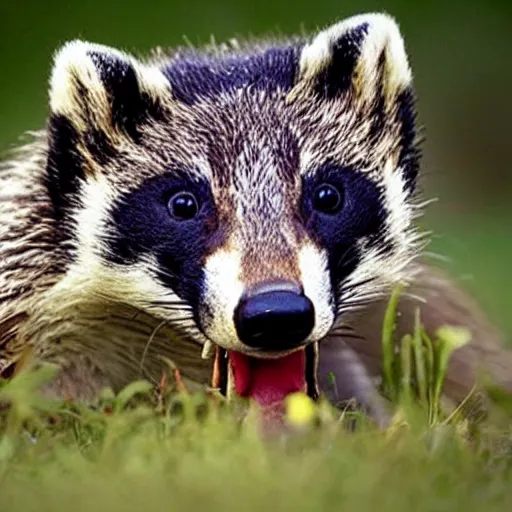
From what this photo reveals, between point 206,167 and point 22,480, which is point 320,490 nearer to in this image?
point 22,480

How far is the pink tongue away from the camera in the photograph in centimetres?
587

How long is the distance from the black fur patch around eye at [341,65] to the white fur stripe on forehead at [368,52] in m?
0.01

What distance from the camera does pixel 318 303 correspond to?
18.2 feet

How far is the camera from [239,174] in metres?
6.03

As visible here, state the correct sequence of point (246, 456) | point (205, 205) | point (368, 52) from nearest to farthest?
point (246, 456), point (205, 205), point (368, 52)

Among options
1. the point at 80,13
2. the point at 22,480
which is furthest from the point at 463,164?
the point at 22,480

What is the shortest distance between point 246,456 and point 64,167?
224cm

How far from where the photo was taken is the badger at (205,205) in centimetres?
591

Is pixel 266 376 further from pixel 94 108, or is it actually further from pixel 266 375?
pixel 94 108

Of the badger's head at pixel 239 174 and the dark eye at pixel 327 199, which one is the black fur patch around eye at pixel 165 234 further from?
the dark eye at pixel 327 199

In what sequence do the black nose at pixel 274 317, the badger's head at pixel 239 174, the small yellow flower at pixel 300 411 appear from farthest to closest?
the badger's head at pixel 239 174 → the black nose at pixel 274 317 → the small yellow flower at pixel 300 411

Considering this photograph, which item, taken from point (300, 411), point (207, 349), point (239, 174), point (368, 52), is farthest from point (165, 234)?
point (300, 411)

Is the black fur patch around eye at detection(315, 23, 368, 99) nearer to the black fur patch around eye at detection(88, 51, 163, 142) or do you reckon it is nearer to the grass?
the black fur patch around eye at detection(88, 51, 163, 142)

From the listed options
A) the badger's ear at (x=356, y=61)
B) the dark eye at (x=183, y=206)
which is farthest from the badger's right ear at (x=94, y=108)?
the badger's ear at (x=356, y=61)
